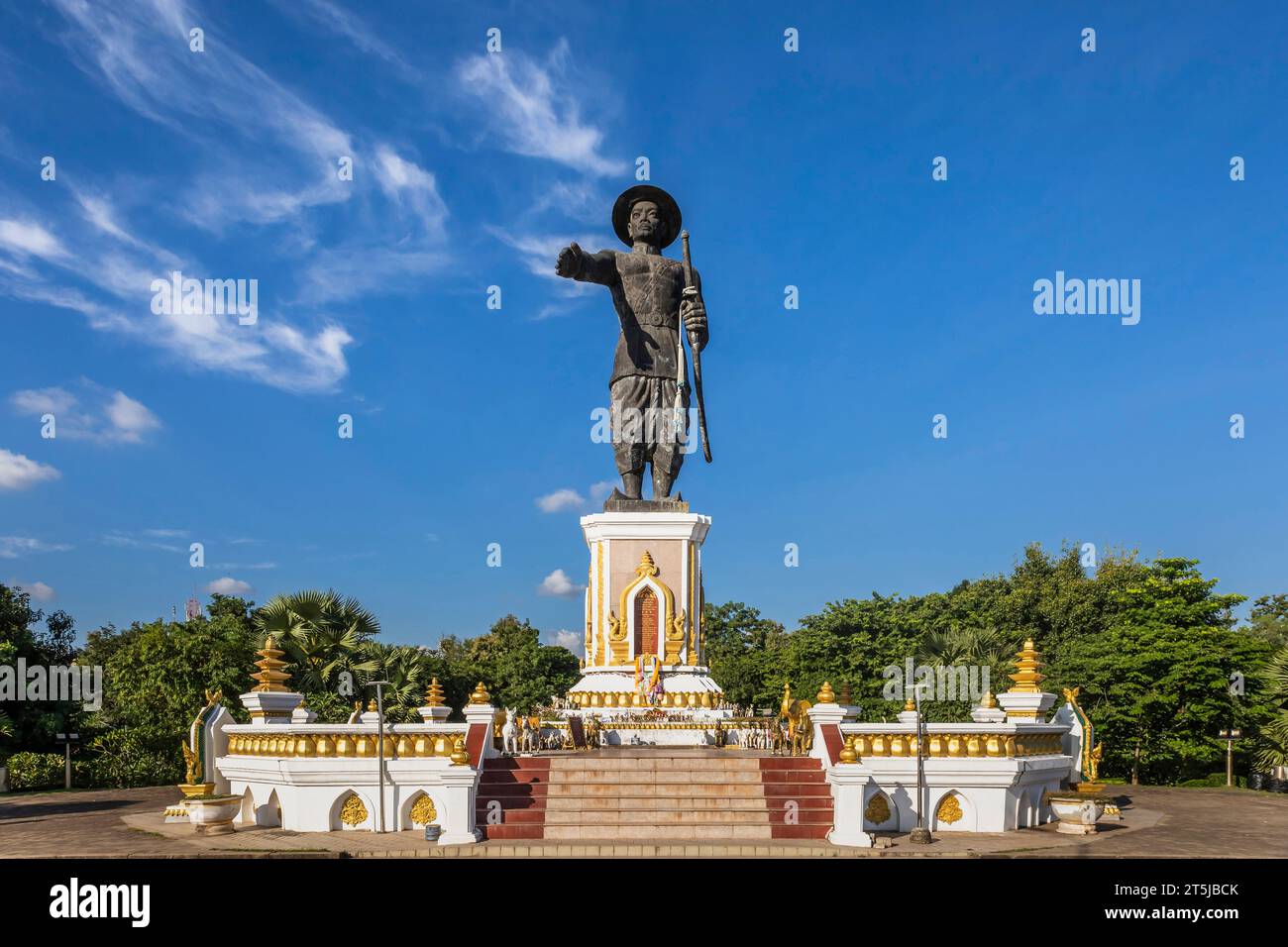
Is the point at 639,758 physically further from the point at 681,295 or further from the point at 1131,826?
the point at 681,295

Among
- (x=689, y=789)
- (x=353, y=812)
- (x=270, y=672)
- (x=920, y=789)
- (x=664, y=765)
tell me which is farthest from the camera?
(x=270, y=672)

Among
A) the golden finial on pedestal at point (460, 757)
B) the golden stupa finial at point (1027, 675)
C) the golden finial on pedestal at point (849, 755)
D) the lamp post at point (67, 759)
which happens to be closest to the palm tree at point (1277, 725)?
the golden stupa finial at point (1027, 675)

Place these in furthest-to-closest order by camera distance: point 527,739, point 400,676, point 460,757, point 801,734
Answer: point 400,676 → point 527,739 → point 801,734 → point 460,757

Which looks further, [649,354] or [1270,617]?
[1270,617]

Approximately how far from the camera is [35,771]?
28.4 metres

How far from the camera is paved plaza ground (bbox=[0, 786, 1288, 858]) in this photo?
1423 cm

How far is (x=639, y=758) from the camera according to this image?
1698cm

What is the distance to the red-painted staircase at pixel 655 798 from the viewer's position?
50.5 feet

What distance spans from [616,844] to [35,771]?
874 inches

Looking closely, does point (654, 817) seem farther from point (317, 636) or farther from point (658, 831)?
point (317, 636)

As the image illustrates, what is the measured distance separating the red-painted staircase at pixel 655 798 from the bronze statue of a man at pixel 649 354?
30.9 ft

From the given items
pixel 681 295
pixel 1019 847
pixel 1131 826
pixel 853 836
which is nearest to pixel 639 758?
pixel 853 836

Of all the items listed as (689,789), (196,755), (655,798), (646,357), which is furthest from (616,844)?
(646,357)

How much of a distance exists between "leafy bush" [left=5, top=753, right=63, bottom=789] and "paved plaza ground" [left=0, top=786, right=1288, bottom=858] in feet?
28.5
